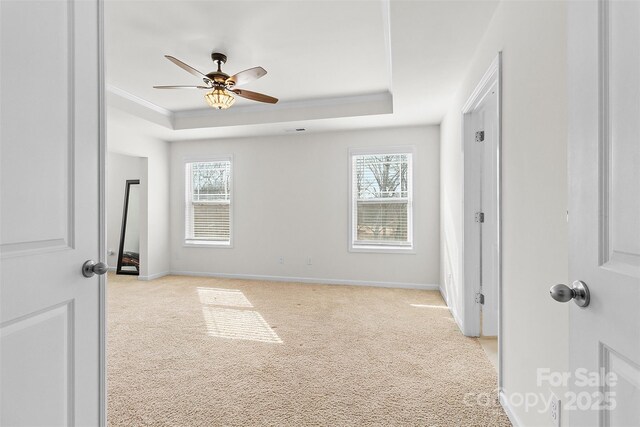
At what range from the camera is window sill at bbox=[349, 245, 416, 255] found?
4.97 metres

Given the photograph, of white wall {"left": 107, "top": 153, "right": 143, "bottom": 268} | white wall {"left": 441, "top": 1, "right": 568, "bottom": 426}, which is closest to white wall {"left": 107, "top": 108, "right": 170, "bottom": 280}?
white wall {"left": 107, "top": 153, "right": 143, "bottom": 268}

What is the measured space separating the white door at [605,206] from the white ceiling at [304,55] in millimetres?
1572

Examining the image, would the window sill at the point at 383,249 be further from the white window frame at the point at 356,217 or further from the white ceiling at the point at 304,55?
the white ceiling at the point at 304,55

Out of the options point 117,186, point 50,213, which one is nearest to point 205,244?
point 117,186

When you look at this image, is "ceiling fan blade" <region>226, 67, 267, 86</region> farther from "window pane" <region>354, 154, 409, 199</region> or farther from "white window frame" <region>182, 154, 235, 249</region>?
"white window frame" <region>182, 154, 235, 249</region>

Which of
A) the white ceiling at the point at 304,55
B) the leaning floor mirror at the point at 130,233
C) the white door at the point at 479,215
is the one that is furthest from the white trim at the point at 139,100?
the white door at the point at 479,215

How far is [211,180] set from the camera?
587cm

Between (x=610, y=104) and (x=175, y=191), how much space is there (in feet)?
20.4

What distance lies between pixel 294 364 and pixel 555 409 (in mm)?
1677

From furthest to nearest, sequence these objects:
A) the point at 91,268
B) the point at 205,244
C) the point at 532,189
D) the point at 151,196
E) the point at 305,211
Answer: the point at 205,244 → the point at 151,196 → the point at 305,211 → the point at 532,189 → the point at 91,268

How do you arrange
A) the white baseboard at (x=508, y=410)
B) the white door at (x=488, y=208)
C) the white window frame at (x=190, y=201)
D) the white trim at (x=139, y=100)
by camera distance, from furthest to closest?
the white window frame at (x=190, y=201) < the white trim at (x=139, y=100) < the white door at (x=488, y=208) < the white baseboard at (x=508, y=410)

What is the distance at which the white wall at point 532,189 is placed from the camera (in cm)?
134

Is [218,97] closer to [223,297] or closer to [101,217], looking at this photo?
[101,217]

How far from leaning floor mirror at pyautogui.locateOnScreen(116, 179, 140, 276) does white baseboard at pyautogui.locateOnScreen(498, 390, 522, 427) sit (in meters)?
5.91
